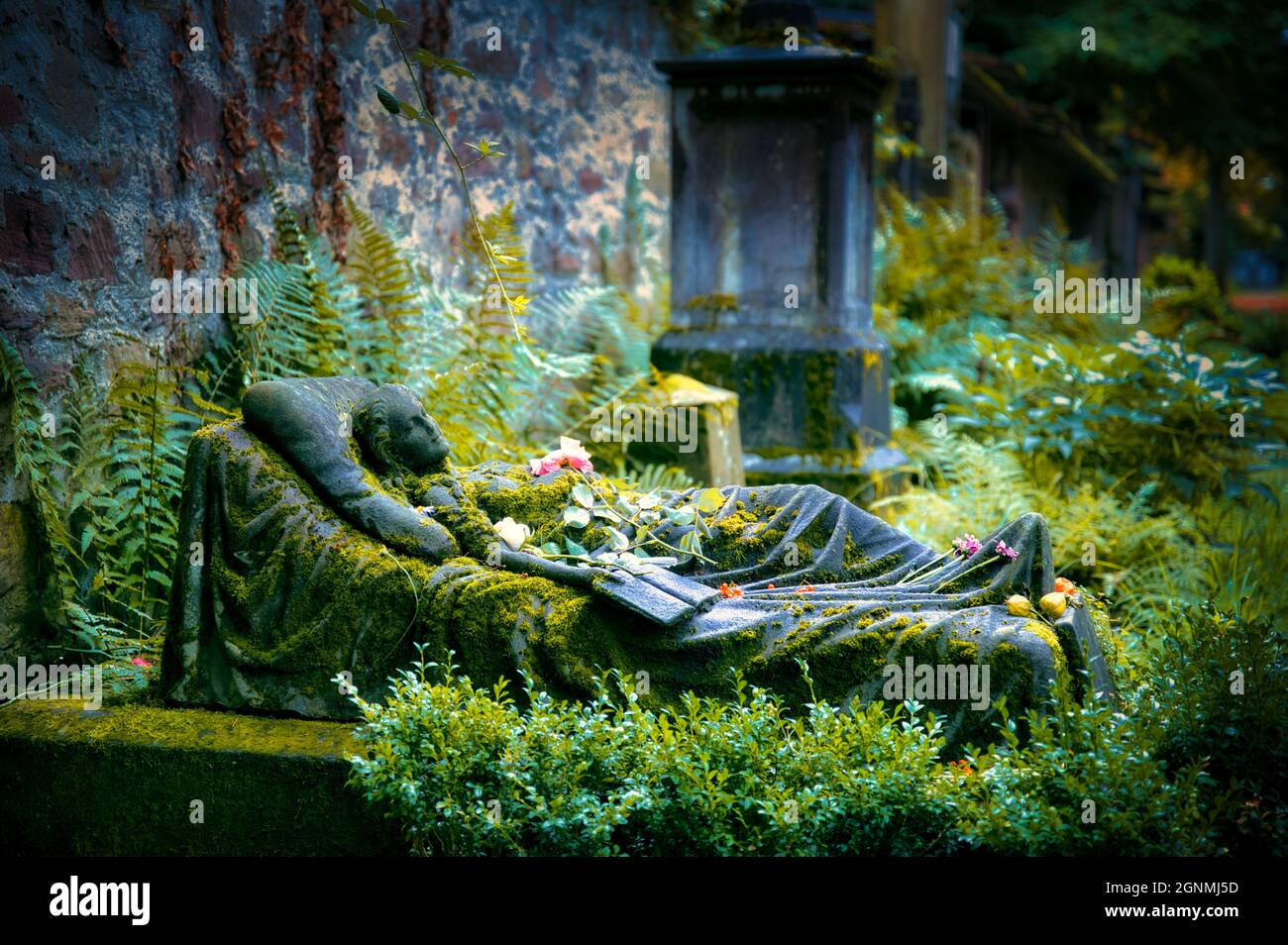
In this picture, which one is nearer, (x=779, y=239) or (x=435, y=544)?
(x=435, y=544)

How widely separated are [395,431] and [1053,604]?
2.09m

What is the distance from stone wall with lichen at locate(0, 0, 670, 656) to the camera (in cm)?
458

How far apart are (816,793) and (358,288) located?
148 inches

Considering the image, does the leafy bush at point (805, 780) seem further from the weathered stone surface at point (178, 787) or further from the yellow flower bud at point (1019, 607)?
the yellow flower bud at point (1019, 607)

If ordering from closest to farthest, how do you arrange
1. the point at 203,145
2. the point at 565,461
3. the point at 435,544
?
1. the point at 435,544
2. the point at 565,461
3. the point at 203,145

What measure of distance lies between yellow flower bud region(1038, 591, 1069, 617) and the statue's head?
1.94 meters

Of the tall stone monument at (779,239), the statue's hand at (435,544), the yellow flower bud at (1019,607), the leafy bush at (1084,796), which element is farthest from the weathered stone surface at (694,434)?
the leafy bush at (1084,796)

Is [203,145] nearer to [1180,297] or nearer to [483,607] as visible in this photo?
[483,607]

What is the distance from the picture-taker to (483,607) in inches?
154

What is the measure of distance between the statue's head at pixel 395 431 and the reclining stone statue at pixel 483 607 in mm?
12

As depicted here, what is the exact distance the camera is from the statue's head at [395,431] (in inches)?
169

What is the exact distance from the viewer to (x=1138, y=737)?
11.5ft

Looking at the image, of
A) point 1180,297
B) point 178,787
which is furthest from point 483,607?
point 1180,297

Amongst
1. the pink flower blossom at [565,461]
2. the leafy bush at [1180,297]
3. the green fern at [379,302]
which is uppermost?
the leafy bush at [1180,297]
